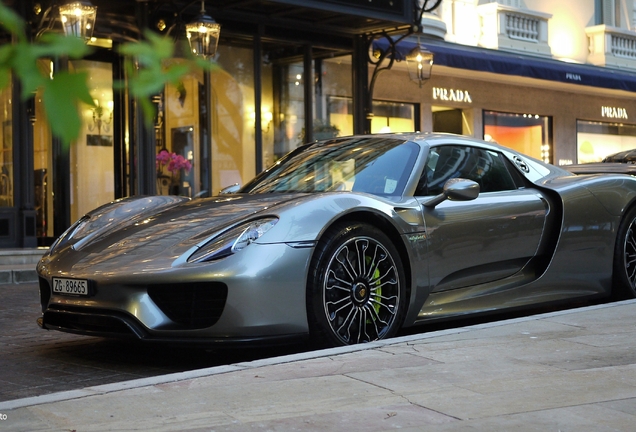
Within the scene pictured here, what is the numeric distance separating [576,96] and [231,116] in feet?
37.7

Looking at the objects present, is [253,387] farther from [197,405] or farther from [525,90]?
[525,90]

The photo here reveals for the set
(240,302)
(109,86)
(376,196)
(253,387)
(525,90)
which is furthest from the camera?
(525,90)

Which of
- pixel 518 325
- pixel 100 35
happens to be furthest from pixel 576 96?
pixel 518 325

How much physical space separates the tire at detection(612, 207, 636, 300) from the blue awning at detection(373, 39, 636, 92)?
10.2m

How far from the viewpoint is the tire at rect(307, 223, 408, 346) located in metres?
4.75

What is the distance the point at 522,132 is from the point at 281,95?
8.55 m

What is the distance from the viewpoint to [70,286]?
478cm

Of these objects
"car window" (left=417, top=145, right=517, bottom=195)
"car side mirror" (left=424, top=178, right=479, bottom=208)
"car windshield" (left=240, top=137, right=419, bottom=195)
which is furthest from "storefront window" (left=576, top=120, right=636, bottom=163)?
"car side mirror" (left=424, top=178, right=479, bottom=208)

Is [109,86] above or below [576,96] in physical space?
below

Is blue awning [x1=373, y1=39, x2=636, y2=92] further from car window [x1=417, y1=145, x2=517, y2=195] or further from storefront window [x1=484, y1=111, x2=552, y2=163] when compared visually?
car window [x1=417, y1=145, x2=517, y2=195]

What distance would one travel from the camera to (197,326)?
14.8 ft

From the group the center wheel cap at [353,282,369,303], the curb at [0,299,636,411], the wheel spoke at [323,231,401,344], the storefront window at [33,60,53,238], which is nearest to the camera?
the curb at [0,299,636,411]

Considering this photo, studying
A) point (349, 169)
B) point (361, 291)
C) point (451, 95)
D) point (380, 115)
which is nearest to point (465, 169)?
point (349, 169)

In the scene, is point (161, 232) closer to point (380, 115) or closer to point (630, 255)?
point (630, 255)
